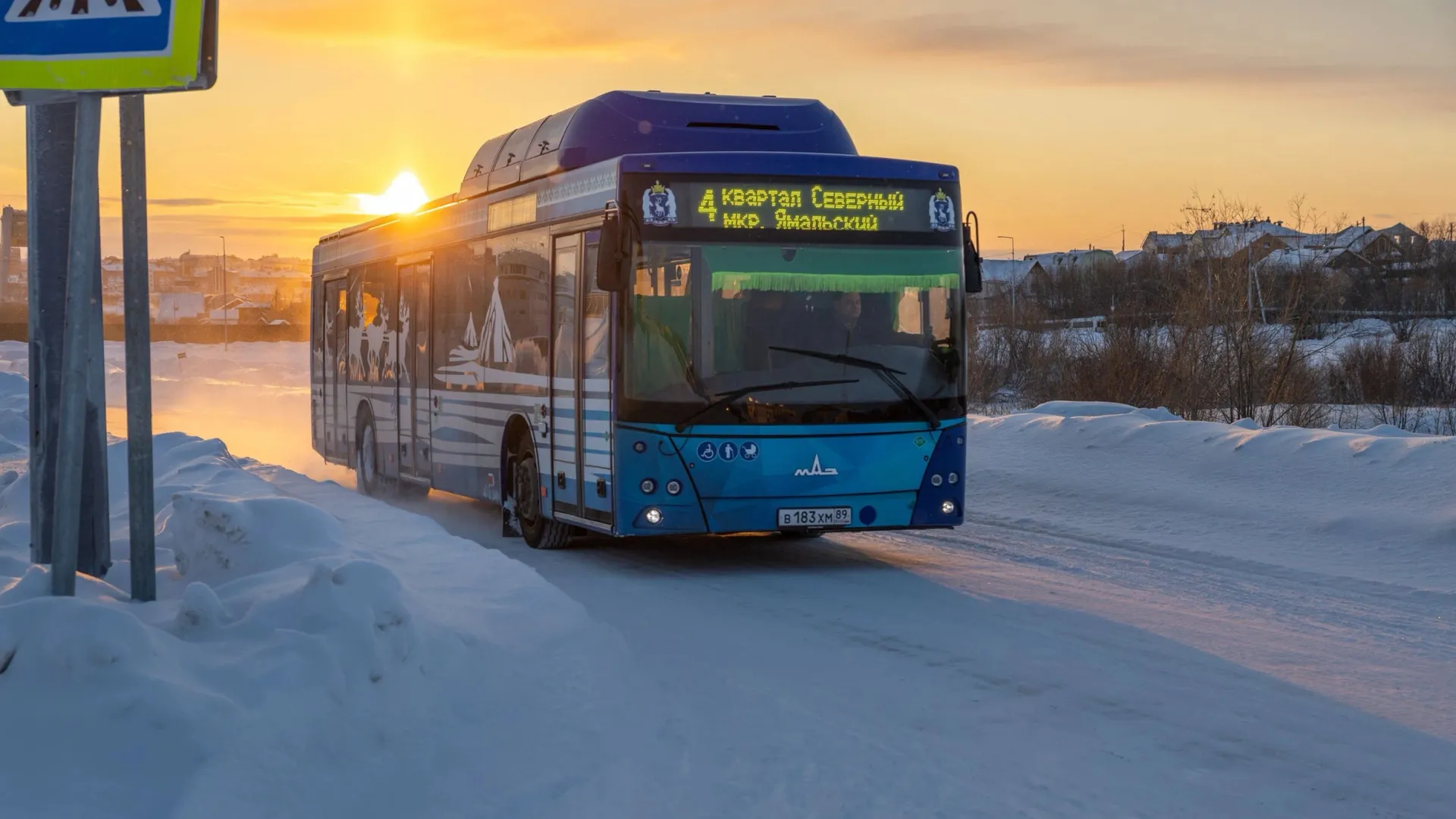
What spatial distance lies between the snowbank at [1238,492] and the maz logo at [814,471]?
312 cm

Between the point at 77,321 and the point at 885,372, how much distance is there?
6.77m

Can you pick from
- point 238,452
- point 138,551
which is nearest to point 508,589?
point 138,551

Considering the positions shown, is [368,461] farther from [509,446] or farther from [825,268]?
[825,268]

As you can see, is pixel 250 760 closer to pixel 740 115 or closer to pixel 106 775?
pixel 106 775

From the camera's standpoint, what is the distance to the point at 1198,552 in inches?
509

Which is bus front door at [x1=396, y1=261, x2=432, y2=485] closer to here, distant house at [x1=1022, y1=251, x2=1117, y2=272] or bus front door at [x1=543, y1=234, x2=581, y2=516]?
bus front door at [x1=543, y1=234, x2=581, y2=516]

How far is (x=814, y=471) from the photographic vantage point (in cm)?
1191

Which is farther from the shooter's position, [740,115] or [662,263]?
[740,115]

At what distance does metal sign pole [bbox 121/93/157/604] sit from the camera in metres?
6.95

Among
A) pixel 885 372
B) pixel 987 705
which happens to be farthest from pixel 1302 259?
pixel 987 705

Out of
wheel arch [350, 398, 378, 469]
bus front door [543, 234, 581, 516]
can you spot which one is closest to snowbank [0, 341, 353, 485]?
wheel arch [350, 398, 378, 469]

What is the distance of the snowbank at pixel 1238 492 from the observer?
42.7 ft

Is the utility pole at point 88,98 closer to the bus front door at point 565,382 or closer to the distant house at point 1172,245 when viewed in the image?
the bus front door at point 565,382

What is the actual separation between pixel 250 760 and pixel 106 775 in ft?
1.55
